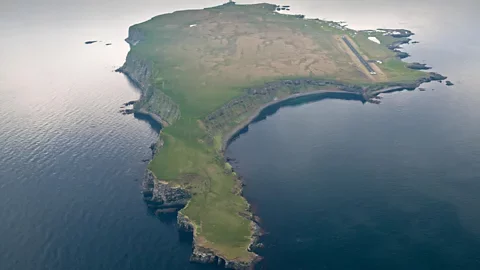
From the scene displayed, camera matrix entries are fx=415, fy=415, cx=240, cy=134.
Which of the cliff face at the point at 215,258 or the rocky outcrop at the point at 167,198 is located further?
the rocky outcrop at the point at 167,198

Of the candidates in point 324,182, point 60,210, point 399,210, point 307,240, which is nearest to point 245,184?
point 324,182

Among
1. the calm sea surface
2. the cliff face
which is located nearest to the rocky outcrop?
the calm sea surface

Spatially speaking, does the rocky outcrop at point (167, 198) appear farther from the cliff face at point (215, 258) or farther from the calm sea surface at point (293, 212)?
the cliff face at point (215, 258)

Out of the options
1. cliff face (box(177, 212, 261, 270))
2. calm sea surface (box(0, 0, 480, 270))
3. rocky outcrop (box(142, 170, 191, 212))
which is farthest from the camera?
rocky outcrop (box(142, 170, 191, 212))

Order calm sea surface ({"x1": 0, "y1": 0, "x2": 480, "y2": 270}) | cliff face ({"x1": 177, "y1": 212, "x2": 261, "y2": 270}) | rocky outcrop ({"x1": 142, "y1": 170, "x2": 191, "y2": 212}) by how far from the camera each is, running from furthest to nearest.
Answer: rocky outcrop ({"x1": 142, "y1": 170, "x2": 191, "y2": 212}), calm sea surface ({"x1": 0, "y1": 0, "x2": 480, "y2": 270}), cliff face ({"x1": 177, "y1": 212, "x2": 261, "y2": 270})

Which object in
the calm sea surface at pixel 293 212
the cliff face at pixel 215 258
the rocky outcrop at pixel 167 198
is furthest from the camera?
the rocky outcrop at pixel 167 198

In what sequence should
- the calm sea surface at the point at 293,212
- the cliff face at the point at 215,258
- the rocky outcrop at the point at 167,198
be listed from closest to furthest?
1. the cliff face at the point at 215,258
2. the calm sea surface at the point at 293,212
3. the rocky outcrop at the point at 167,198

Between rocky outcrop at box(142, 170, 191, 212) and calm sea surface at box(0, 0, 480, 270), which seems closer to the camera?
calm sea surface at box(0, 0, 480, 270)

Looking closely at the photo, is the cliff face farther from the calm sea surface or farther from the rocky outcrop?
the rocky outcrop

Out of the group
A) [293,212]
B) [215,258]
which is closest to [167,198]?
[215,258]

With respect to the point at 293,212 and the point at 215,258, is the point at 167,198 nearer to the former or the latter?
Answer: the point at 215,258

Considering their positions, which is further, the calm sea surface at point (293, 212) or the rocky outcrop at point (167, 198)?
the rocky outcrop at point (167, 198)

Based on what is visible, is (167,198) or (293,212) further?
(167,198)

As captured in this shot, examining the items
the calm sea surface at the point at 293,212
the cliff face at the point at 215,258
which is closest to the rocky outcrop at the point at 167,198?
the calm sea surface at the point at 293,212
